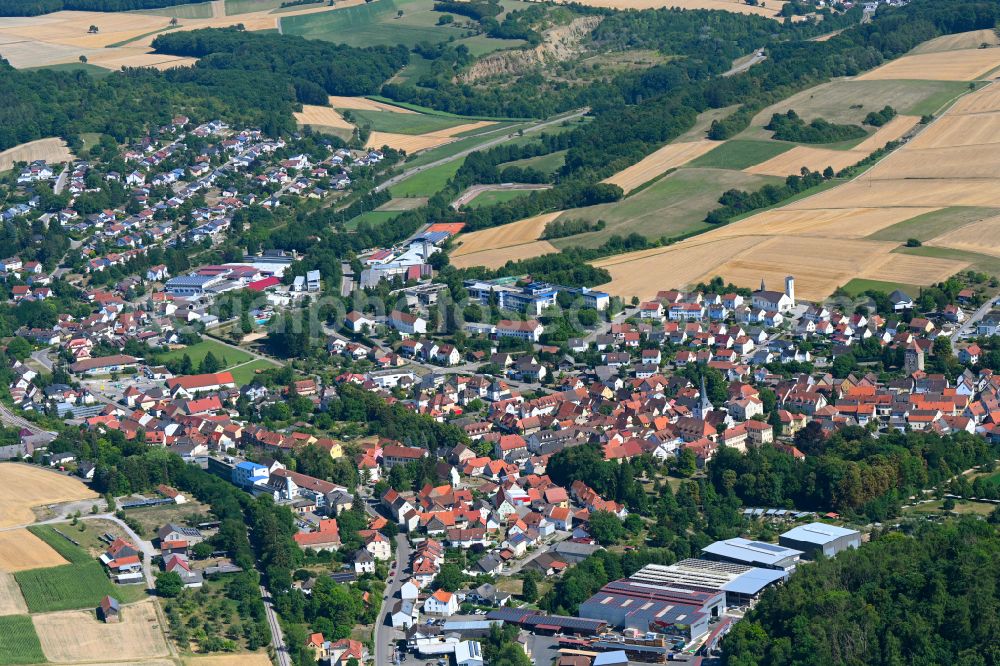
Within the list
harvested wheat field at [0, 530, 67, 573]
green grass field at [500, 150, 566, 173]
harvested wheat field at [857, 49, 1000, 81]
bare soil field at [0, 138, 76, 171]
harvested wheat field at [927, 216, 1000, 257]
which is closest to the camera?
harvested wheat field at [0, 530, 67, 573]

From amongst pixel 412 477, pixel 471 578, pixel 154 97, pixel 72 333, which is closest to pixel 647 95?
pixel 154 97

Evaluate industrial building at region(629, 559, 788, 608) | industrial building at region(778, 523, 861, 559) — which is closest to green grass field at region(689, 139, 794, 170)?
industrial building at region(778, 523, 861, 559)

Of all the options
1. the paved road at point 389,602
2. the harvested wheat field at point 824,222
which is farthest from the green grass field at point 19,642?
the harvested wheat field at point 824,222

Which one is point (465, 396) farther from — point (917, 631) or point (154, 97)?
point (154, 97)

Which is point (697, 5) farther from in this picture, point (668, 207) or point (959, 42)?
point (668, 207)

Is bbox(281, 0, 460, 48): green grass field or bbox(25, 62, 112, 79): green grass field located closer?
bbox(25, 62, 112, 79): green grass field

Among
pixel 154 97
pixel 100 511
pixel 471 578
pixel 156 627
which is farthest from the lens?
pixel 154 97

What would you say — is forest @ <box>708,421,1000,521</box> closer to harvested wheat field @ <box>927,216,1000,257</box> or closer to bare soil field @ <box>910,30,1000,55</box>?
harvested wheat field @ <box>927,216,1000,257</box>
